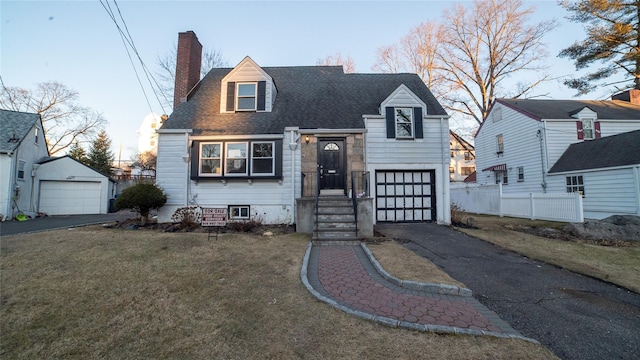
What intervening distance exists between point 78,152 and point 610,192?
41.0m

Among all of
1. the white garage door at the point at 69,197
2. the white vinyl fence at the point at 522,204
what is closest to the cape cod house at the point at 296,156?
the white vinyl fence at the point at 522,204

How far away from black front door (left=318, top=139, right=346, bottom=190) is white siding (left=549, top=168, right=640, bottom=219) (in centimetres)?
1237

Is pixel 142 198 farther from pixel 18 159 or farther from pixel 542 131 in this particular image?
pixel 542 131

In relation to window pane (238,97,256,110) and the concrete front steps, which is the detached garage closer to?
window pane (238,97,256,110)

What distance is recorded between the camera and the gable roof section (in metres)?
12.1

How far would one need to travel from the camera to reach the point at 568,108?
18.3m

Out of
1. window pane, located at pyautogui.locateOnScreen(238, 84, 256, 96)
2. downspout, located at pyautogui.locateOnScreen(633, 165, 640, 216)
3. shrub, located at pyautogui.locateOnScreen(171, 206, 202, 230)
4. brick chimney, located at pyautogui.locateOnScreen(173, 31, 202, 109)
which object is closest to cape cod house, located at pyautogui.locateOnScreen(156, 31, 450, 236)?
window pane, located at pyautogui.locateOnScreen(238, 84, 256, 96)

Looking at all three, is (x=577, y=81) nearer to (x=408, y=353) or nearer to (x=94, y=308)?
(x=408, y=353)

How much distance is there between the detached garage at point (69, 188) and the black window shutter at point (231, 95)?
12.5 metres

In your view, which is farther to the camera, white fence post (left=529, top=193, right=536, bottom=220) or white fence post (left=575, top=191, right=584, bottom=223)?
white fence post (left=529, top=193, right=536, bottom=220)

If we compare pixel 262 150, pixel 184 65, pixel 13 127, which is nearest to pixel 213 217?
pixel 262 150

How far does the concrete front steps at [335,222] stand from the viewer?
796cm

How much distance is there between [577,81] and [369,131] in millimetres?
22080

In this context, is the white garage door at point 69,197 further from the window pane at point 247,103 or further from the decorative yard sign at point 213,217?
the decorative yard sign at point 213,217
